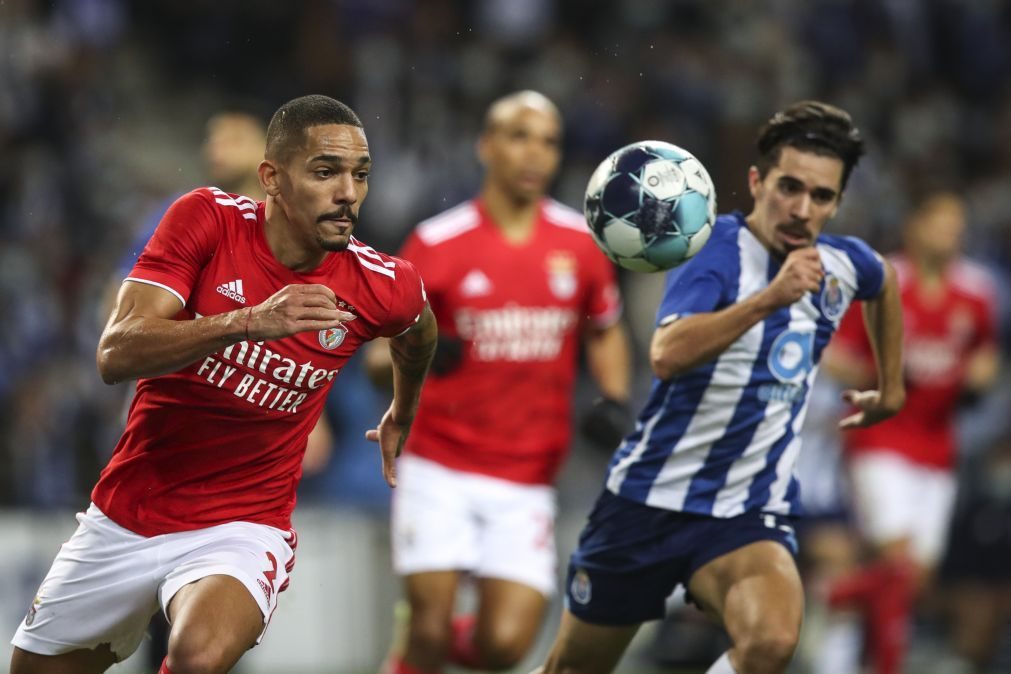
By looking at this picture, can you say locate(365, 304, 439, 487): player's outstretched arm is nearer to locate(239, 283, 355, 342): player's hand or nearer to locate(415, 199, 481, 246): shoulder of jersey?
locate(239, 283, 355, 342): player's hand

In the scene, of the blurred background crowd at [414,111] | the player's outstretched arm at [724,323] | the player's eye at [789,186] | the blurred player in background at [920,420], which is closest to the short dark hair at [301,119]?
the player's outstretched arm at [724,323]

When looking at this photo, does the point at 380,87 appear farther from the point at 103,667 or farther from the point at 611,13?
the point at 103,667

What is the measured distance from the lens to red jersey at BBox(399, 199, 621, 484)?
743 cm

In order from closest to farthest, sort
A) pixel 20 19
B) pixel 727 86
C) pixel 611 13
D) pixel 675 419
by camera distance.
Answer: pixel 675 419, pixel 20 19, pixel 727 86, pixel 611 13

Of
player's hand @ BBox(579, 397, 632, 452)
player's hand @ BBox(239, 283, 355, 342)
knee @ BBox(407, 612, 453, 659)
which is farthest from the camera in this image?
knee @ BBox(407, 612, 453, 659)

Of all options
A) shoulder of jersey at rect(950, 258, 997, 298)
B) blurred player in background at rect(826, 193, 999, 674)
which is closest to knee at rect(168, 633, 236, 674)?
blurred player in background at rect(826, 193, 999, 674)

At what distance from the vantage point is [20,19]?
13.2 m

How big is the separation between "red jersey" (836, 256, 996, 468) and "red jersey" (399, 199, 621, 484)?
257cm

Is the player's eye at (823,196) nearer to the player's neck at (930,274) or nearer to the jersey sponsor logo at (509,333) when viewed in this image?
the jersey sponsor logo at (509,333)

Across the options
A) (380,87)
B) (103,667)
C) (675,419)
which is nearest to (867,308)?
(675,419)

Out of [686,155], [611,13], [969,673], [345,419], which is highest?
[611,13]

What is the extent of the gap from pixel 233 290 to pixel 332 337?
0.34 meters

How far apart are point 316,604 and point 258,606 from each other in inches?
234

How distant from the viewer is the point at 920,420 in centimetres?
954
